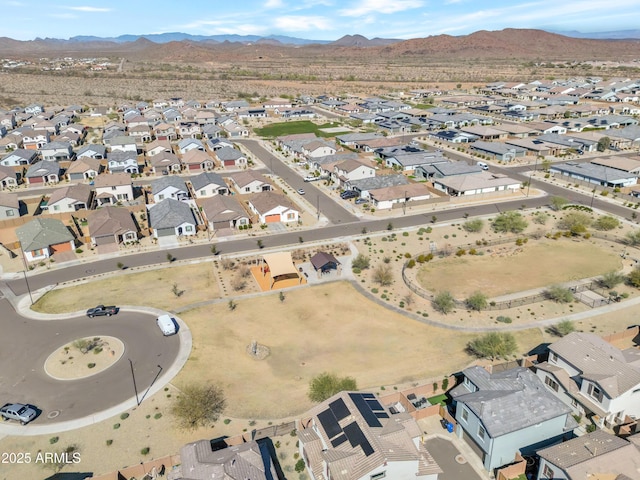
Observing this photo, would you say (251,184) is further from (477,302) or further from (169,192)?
(477,302)

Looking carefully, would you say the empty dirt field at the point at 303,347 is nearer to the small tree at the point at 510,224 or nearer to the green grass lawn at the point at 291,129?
the small tree at the point at 510,224

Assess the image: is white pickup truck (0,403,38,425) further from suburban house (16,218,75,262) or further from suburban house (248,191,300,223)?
suburban house (248,191,300,223)

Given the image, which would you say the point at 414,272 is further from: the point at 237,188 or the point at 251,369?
the point at 237,188

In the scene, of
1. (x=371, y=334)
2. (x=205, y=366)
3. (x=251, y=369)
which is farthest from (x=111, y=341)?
(x=371, y=334)

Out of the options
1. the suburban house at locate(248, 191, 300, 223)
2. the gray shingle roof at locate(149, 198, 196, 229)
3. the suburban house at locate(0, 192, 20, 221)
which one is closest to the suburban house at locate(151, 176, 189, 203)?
the gray shingle roof at locate(149, 198, 196, 229)

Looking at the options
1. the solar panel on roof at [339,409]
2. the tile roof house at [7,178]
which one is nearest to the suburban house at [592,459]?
the solar panel on roof at [339,409]

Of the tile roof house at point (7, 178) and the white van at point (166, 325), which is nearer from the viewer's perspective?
the white van at point (166, 325)

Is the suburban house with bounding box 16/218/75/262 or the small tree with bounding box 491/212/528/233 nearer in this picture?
the suburban house with bounding box 16/218/75/262
